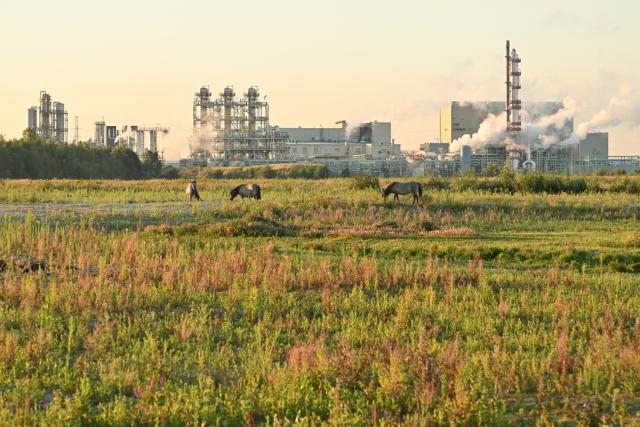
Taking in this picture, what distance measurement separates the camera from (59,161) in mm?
97750

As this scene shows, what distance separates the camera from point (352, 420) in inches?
319

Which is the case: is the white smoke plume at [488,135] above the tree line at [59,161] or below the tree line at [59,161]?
above

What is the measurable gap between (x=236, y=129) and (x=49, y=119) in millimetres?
26771

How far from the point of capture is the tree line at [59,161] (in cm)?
9344

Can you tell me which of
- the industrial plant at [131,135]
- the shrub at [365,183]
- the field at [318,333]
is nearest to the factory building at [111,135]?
the industrial plant at [131,135]

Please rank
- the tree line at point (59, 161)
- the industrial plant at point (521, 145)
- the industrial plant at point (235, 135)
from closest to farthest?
the tree line at point (59, 161) → the industrial plant at point (521, 145) → the industrial plant at point (235, 135)

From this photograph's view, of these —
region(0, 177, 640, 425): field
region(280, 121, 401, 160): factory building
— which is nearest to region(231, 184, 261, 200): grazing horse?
region(0, 177, 640, 425): field

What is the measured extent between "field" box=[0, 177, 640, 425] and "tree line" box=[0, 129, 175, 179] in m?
70.5

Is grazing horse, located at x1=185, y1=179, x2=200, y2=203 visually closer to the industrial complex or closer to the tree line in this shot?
the tree line

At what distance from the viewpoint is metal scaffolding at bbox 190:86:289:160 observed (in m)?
140

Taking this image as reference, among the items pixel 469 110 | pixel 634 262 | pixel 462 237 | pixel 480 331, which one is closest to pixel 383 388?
pixel 480 331

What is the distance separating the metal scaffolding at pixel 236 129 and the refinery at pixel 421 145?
0.48ft

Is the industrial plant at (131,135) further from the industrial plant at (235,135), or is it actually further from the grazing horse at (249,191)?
the grazing horse at (249,191)

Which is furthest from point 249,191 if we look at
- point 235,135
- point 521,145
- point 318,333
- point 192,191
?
point 235,135
